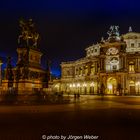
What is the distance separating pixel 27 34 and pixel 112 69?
6966 centimetres

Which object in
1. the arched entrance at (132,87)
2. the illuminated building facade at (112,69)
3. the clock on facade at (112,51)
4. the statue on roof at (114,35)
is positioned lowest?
the arched entrance at (132,87)

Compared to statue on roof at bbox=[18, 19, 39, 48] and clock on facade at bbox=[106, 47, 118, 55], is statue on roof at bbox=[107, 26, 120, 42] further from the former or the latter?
statue on roof at bbox=[18, 19, 39, 48]

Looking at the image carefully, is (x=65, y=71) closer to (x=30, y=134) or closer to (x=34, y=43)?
(x=34, y=43)

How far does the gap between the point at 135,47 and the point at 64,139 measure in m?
110

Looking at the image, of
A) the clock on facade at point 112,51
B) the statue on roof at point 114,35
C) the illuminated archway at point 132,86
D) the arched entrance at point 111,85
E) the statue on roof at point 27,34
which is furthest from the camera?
the statue on roof at point 114,35

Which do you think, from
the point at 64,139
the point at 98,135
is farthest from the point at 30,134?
the point at 98,135

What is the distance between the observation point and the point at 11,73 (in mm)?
37781

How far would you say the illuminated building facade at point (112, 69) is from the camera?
94.8 metres

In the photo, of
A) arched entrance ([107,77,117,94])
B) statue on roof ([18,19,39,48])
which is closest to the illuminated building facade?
arched entrance ([107,77,117,94])

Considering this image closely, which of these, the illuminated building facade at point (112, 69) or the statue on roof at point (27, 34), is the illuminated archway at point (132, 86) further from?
the statue on roof at point (27, 34)

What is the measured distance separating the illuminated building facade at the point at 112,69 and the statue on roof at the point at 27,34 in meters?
53.2

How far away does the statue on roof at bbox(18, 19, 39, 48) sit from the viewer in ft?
123

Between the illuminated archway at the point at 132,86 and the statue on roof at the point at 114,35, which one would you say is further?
the statue on roof at the point at 114,35

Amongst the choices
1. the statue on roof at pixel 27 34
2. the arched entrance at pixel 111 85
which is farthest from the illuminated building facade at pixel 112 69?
the statue on roof at pixel 27 34
